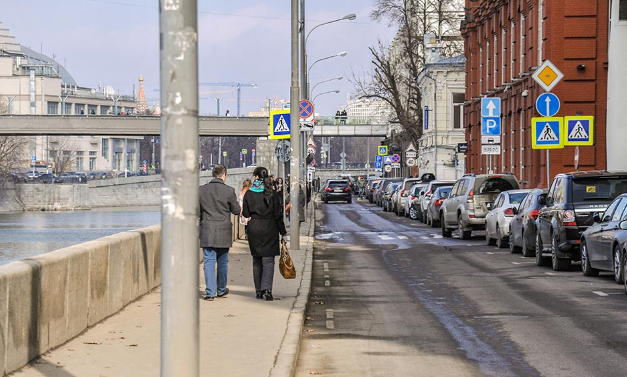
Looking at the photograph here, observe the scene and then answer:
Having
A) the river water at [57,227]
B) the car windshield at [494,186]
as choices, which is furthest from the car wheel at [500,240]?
the river water at [57,227]

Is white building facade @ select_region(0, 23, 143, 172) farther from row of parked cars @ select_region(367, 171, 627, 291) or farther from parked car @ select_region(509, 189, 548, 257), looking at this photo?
parked car @ select_region(509, 189, 548, 257)

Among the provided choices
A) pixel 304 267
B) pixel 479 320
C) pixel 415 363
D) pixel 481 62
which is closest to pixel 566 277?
pixel 304 267

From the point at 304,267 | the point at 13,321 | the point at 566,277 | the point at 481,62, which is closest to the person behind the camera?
the point at 13,321

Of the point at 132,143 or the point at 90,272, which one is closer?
the point at 90,272

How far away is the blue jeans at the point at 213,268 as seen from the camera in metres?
15.3

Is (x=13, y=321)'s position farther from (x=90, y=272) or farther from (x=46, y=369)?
(x=90, y=272)

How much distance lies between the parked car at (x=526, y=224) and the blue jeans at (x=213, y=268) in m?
8.87

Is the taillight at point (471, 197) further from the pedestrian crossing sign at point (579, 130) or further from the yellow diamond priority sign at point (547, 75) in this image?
the pedestrian crossing sign at point (579, 130)

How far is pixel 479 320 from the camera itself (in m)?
13.6

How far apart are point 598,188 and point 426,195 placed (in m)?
24.9

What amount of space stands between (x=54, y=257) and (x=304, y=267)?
10627 mm

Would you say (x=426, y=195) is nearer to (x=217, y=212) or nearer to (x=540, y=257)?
(x=540, y=257)

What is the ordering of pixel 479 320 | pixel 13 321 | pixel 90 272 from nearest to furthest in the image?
pixel 13 321 → pixel 90 272 → pixel 479 320

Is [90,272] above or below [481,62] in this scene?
below
